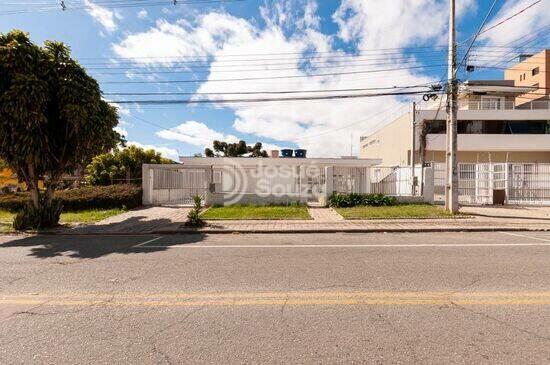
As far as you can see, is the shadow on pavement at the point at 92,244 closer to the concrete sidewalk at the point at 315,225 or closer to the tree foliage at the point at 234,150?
the concrete sidewalk at the point at 315,225

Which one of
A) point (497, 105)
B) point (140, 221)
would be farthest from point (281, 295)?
point (497, 105)

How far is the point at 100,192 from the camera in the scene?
16.8 m

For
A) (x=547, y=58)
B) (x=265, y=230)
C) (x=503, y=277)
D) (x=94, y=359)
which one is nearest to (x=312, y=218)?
(x=265, y=230)

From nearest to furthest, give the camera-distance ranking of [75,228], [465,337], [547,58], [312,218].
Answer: [465,337] < [75,228] < [312,218] < [547,58]

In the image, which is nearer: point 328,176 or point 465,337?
point 465,337

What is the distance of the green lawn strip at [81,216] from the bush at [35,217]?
86 centimetres

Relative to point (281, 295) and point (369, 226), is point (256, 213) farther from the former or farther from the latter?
point (281, 295)

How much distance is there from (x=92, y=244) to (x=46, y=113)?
17.9ft

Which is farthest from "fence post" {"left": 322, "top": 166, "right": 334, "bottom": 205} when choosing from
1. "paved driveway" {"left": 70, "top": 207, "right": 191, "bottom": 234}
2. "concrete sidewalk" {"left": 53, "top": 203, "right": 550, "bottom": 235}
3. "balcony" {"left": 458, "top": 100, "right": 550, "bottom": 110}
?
"balcony" {"left": 458, "top": 100, "right": 550, "bottom": 110}

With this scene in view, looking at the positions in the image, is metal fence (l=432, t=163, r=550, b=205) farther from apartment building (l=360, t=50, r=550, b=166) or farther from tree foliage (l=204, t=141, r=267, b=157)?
tree foliage (l=204, t=141, r=267, b=157)

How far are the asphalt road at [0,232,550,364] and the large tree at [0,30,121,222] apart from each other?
468cm

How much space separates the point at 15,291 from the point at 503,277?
7.77m

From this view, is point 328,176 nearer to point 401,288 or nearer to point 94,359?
point 401,288

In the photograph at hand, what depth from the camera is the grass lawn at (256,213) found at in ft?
43.9
